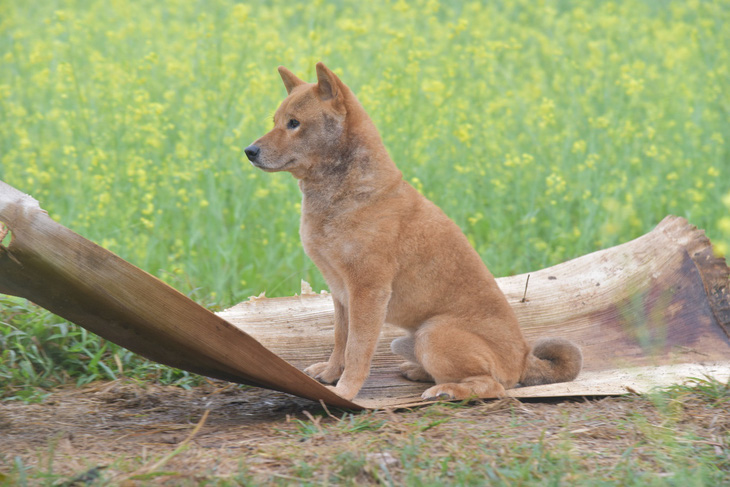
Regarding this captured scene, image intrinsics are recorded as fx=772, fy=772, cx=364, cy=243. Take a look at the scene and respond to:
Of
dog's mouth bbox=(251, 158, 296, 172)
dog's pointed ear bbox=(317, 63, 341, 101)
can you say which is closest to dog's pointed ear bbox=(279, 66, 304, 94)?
dog's pointed ear bbox=(317, 63, 341, 101)

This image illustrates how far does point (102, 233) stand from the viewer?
5266 millimetres

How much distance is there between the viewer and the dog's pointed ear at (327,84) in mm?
3477

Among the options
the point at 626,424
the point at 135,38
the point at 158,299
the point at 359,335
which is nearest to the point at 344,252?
the point at 359,335

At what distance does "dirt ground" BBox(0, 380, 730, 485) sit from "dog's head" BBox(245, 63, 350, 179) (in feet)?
3.71

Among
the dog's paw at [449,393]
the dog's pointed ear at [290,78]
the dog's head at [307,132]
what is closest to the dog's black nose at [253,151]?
the dog's head at [307,132]

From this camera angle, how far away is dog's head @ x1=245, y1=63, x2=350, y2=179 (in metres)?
3.49

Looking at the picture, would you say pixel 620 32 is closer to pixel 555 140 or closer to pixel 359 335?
pixel 555 140

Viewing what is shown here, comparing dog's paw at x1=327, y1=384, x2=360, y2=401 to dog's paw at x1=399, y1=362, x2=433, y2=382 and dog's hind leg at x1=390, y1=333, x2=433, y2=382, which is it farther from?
dog's paw at x1=399, y1=362, x2=433, y2=382

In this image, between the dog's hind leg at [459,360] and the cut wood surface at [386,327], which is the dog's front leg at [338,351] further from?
the dog's hind leg at [459,360]

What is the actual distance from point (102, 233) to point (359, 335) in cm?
259

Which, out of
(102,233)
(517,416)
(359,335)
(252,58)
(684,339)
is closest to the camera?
(517,416)

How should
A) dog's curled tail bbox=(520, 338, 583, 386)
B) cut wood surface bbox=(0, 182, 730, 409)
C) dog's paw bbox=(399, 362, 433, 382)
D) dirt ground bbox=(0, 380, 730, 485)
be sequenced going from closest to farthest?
dirt ground bbox=(0, 380, 730, 485)
cut wood surface bbox=(0, 182, 730, 409)
dog's curled tail bbox=(520, 338, 583, 386)
dog's paw bbox=(399, 362, 433, 382)

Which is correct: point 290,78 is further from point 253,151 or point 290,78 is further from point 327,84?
point 253,151

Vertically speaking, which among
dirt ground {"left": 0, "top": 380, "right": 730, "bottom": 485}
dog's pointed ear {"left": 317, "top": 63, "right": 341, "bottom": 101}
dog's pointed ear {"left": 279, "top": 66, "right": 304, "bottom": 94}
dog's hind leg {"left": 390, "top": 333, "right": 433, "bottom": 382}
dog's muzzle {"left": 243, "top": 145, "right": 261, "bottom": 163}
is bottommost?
dirt ground {"left": 0, "top": 380, "right": 730, "bottom": 485}
